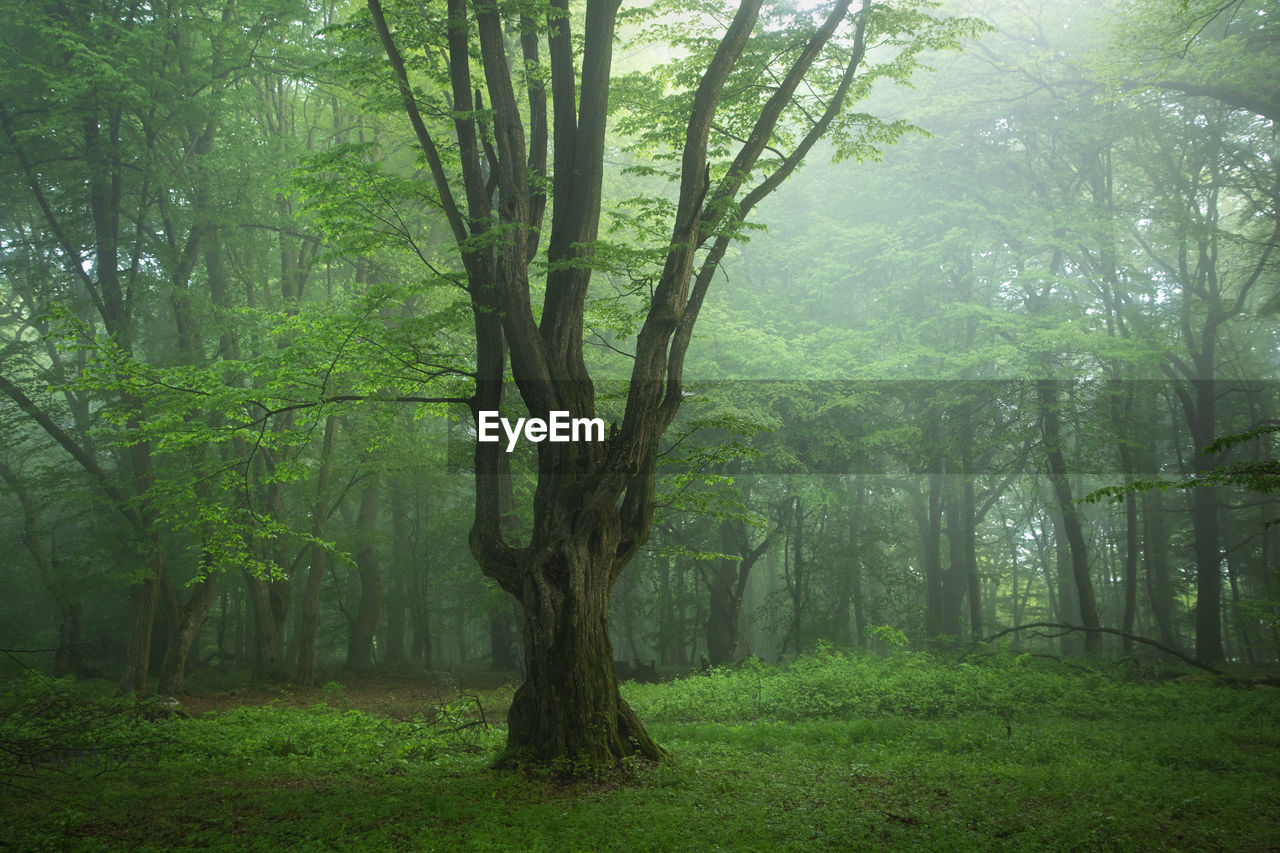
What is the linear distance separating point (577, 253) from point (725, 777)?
4.80 m

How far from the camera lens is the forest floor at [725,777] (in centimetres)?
450

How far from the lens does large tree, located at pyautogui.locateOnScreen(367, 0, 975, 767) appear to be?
6227mm

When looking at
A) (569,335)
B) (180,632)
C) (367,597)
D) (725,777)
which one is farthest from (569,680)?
(367,597)

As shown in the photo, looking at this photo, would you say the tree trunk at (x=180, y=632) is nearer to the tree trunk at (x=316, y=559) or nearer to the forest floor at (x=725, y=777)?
the forest floor at (x=725, y=777)

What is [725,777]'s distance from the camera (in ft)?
19.7

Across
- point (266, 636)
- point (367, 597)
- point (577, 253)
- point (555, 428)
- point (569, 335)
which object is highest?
point (577, 253)

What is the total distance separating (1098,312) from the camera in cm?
1970

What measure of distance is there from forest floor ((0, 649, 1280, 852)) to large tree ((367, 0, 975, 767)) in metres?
0.92

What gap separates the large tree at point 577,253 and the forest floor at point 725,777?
92 cm

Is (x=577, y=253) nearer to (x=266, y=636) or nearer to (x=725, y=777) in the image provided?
(x=725, y=777)

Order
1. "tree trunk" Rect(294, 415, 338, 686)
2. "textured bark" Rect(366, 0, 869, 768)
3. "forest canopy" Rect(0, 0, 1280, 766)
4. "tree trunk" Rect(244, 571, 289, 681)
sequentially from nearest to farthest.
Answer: "textured bark" Rect(366, 0, 869, 768)
"forest canopy" Rect(0, 0, 1280, 766)
"tree trunk" Rect(294, 415, 338, 686)
"tree trunk" Rect(244, 571, 289, 681)

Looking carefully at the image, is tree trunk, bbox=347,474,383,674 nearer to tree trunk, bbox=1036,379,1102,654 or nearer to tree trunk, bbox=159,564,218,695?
tree trunk, bbox=159,564,218,695

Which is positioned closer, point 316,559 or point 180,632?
point 180,632

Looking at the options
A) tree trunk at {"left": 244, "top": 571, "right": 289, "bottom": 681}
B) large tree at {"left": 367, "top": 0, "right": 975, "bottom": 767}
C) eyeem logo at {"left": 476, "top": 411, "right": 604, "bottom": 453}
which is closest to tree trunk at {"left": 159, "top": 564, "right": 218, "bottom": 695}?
tree trunk at {"left": 244, "top": 571, "right": 289, "bottom": 681}
